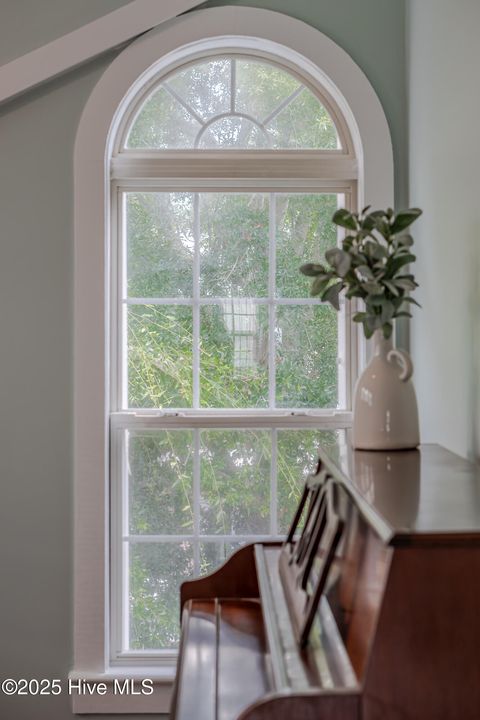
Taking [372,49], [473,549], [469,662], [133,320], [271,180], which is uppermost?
[372,49]

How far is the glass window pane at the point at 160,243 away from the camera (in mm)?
2801

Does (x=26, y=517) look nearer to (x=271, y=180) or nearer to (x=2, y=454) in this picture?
(x=2, y=454)

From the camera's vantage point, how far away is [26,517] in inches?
106

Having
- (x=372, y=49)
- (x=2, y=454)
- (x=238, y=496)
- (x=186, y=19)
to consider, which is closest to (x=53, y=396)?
(x=2, y=454)

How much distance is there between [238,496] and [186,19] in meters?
1.70

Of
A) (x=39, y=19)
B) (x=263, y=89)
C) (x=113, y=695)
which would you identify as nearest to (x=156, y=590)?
(x=113, y=695)

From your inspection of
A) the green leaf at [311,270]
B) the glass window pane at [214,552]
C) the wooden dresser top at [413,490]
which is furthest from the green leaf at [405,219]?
the glass window pane at [214,552]

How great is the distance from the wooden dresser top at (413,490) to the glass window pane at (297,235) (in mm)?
911

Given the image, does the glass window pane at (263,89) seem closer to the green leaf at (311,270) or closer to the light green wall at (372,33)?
the light green wall at (372,33)

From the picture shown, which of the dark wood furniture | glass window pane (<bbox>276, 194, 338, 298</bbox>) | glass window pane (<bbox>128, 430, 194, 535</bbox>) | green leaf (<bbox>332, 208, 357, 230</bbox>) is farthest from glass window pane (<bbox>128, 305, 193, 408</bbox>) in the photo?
the dark wood furniture

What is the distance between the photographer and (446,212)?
7.11ft

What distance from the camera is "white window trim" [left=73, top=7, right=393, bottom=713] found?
8.71ft

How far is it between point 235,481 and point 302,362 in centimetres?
50

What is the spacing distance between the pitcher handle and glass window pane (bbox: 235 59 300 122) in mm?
1251
